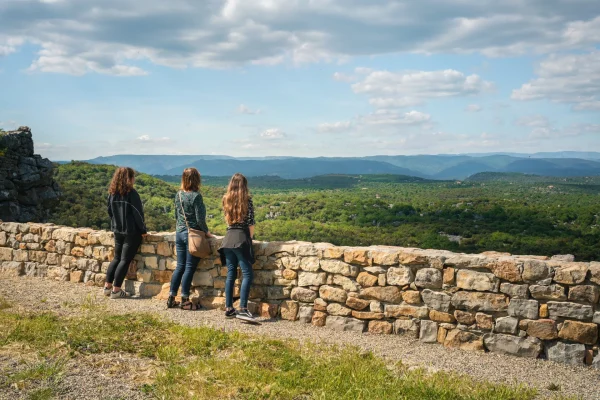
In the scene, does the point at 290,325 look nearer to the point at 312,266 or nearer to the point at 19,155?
the point at 312,266

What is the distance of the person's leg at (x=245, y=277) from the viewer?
6.89m

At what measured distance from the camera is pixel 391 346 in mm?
6105

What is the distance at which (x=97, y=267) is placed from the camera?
8.93 meters

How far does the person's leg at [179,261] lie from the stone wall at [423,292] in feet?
0.90

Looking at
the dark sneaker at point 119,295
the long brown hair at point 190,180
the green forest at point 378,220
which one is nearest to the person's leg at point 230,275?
the long brown hair at point 190,180

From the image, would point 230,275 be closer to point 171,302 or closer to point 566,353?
point 171,302

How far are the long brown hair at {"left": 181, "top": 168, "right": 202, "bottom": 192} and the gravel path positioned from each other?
72.4 inches

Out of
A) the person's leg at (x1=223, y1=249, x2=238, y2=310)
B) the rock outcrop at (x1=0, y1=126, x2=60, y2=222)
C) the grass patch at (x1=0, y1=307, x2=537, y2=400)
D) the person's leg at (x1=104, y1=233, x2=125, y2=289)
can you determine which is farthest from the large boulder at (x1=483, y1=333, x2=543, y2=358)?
the rock outcrop at (x1=0, y1=126, x2=60, y2=222)

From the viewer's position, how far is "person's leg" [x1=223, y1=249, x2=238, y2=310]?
7012mm

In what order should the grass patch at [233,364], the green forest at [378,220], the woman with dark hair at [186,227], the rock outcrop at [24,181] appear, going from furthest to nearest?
the green forest at [378,220] < the rock outcrop at [24,181] < the woman with dark hair at [186,227] < the grass patch at [233,364]

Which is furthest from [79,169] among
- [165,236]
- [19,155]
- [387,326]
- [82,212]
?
[387,326]

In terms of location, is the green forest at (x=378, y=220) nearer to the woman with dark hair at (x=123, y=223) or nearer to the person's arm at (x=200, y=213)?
the woman with dark hair at (x=123, y=223)

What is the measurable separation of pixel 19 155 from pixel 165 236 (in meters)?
15.0

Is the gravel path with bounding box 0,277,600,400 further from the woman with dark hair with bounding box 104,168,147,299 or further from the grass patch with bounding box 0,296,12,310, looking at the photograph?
the woman with dark hair with bounding box 104,168,147,299
